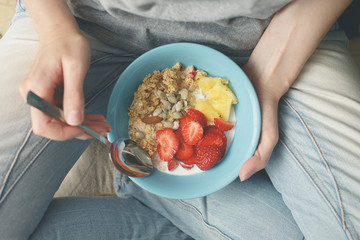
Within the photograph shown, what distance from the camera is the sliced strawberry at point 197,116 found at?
2.47 feet

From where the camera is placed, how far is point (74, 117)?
0.53 meters

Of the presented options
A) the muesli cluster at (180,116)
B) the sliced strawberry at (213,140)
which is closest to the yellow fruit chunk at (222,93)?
the muesli cluster at (180,116)

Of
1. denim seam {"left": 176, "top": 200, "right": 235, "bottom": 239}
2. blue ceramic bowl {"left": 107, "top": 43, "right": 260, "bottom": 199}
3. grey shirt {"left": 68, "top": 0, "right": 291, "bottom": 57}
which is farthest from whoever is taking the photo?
denim seam {"left": 176, "top": 200, "right": 235, "bottom": 239}

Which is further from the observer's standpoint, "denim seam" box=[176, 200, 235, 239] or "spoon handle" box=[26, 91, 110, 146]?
"denim seam" box=[176, 200, 235, 239]

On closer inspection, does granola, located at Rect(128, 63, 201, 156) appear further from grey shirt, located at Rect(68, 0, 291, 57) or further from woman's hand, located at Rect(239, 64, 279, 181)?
woman's hand, located at Rect(239, 64, 279, 181)

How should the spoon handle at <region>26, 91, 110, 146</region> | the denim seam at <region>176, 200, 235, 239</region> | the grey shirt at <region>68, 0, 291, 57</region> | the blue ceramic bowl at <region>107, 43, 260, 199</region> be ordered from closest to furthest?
1. the spoon handle at <region>26, 91, 110, 146</region>
2. the grey shirt at <region>68, 0, 291, 57</region>
3. the blue ceramic bowl at <region>107, 43, 260, 199</region>
4. the denim seam at <region>176, 200, 235, 239</region>

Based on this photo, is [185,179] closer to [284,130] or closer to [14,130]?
[284,130]

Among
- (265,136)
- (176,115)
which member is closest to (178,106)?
(176,115)

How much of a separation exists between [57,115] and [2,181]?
0.95 ft

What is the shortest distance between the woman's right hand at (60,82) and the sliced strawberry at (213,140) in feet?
1.00

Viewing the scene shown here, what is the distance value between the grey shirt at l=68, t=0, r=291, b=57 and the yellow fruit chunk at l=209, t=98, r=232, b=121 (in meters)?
0.15

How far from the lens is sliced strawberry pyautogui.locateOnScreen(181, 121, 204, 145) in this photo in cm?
73

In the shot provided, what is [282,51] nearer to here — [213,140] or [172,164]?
[213,140]

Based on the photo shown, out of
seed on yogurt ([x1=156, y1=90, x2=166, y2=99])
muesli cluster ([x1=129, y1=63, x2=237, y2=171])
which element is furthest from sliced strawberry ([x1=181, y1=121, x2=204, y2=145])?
seed on yogurt ([x1=156, y1=90, x2=166, y2=99])
